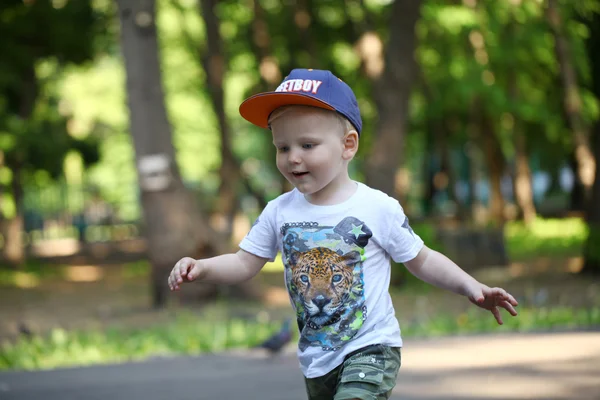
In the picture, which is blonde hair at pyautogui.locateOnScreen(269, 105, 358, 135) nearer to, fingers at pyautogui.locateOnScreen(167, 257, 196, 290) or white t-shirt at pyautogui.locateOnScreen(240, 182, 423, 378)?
white t-shirt at pyautogui.locateOnScreen(240, 182, 423, 378)

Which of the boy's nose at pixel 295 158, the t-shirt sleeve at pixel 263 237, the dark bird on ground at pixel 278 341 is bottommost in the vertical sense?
the dark bird on ground at pixel 278 341

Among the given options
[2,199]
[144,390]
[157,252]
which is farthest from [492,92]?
[2,199]

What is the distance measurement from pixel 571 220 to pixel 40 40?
21078 millimetres

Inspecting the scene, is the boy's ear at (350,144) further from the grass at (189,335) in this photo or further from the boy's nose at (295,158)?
the grass at (189,335)

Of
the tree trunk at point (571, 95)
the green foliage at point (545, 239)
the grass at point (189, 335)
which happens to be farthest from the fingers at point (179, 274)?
the tree trunk at point (571, 95)

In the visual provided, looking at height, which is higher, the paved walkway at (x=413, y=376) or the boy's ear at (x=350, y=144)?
the boy's ear at (x=350, y=144)

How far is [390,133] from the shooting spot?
15.3 m

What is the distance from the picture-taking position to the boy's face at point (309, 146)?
11.0 feet

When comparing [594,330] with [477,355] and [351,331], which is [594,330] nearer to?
[477,355]

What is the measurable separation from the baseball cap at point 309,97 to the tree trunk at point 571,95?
625 inches

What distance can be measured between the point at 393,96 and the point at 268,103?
1203 cm

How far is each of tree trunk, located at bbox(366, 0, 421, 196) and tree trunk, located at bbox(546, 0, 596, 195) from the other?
4.98 m

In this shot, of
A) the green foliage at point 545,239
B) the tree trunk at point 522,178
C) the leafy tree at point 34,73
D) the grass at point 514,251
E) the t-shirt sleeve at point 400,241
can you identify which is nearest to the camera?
the t-shirt sleeve at point 400,241

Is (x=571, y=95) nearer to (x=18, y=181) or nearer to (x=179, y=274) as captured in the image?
(x=18, y=181)
